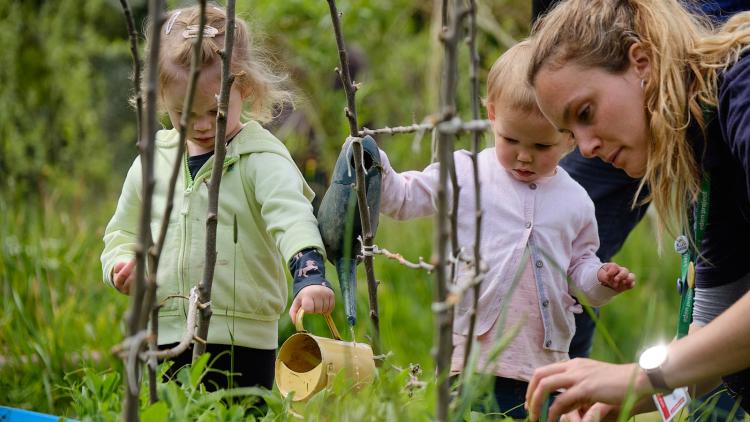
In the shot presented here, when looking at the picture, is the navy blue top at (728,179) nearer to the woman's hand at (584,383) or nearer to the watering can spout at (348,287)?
the woman's hand at (584,383)

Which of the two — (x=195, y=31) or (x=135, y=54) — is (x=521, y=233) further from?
(x=135, y=54)

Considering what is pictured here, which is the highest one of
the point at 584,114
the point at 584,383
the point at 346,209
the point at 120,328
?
the point at 584,114

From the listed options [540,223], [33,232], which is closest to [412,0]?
[33,232]

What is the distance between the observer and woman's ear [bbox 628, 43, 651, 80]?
1795mm

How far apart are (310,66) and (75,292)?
2.51 meters

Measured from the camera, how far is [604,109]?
5.87ft

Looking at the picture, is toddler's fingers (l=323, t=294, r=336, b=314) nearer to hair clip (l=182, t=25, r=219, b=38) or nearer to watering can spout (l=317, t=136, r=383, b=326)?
watering can spout (l=317, t=136, r=383, b=326)

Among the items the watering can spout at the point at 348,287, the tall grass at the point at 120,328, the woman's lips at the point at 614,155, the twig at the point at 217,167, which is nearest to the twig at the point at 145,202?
the tall grass at the point at 120,328

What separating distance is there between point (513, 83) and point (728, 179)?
502 millimetres

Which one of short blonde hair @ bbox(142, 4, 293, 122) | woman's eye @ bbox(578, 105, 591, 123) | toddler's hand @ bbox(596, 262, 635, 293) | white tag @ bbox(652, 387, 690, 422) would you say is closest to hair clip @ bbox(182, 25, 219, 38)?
short blonde hair @ bbox(142, 4, 293, 122)

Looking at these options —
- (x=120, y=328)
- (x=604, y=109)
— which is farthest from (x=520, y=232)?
(x=120, y=328)

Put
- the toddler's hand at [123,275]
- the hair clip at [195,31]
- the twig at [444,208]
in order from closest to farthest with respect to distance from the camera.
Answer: the twig at [444,208], the toddler's hand at [123,275], the hair clip at [195,31]

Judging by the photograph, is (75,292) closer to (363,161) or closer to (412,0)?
(363,161)

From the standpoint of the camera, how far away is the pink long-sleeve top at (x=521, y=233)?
213cm
